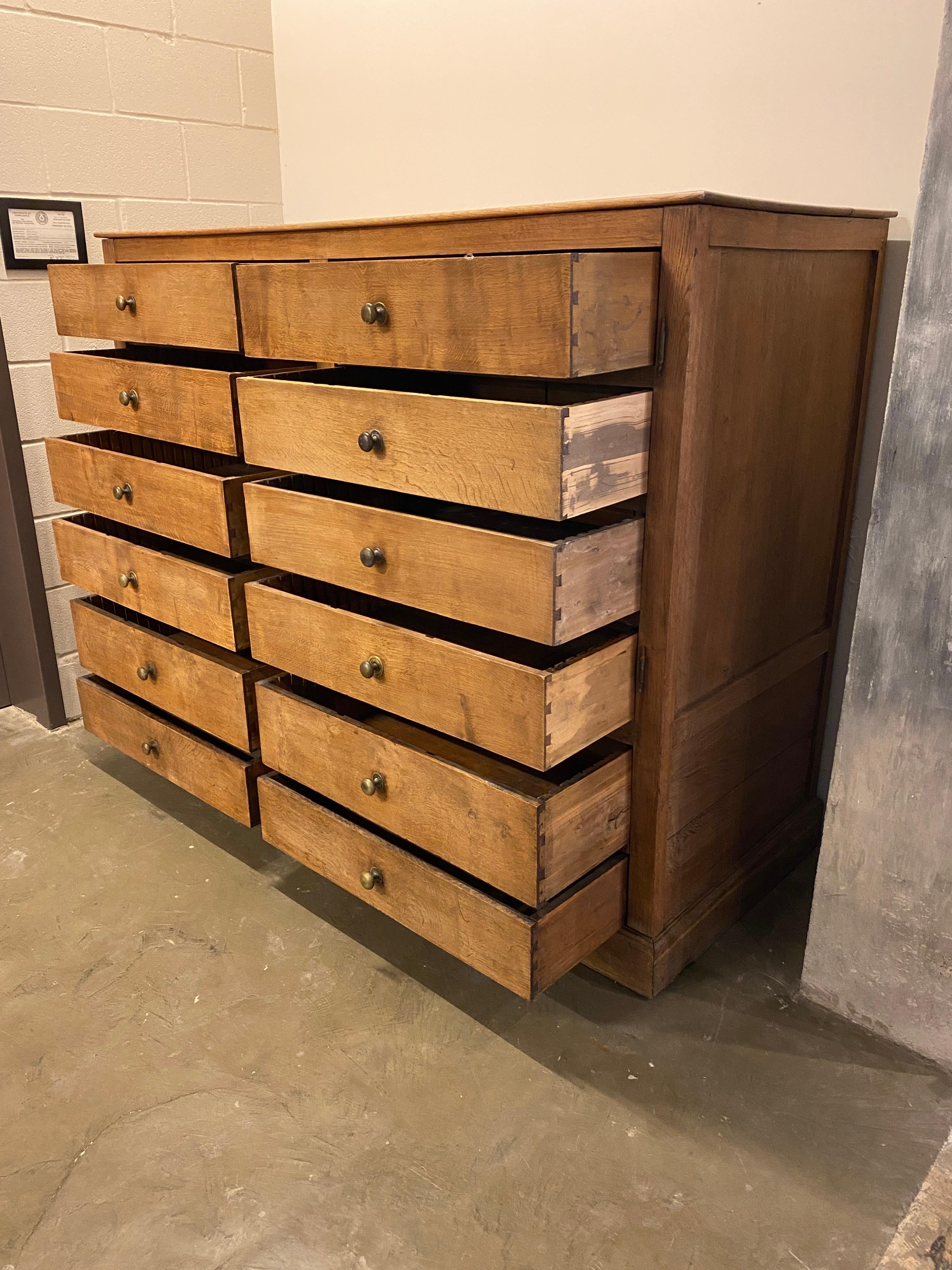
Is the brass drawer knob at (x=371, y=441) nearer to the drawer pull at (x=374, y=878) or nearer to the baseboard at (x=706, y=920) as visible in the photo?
the drawer pull at (x=374, y=878)

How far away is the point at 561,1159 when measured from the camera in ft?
3.61

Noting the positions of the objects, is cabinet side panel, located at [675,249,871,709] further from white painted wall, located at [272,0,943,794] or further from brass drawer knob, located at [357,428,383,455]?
brass drawer knob, located at [357,428,383,455]

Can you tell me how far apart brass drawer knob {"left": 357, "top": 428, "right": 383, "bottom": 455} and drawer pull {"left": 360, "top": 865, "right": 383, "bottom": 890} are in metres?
0.59

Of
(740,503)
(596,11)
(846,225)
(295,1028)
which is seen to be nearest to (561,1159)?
(295,1028)

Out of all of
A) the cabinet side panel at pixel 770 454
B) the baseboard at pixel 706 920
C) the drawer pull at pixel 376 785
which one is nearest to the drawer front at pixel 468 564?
the cabinet side panel at pixel 770 454

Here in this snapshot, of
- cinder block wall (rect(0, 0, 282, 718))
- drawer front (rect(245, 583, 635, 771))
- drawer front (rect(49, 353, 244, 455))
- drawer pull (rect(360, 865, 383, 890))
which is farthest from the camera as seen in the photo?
cinder block wall (rect(0, 0, 282, 718))

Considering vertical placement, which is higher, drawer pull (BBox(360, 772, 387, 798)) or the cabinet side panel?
the cabinet side panel

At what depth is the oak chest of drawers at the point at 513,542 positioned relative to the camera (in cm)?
106

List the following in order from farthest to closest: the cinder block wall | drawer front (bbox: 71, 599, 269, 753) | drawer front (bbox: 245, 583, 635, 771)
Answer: the cinder block wall, drawer front (bbox: 71, 599, 269, 753), drawer front (bbox: 245, 583, 635, 771)

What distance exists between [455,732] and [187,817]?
0.89 metres

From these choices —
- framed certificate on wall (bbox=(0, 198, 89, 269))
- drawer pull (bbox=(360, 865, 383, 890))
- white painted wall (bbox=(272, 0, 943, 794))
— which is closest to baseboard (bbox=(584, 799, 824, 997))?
white painted wall (bbox=(272, 0, 943, 794))

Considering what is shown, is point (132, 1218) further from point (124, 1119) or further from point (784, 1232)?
point (784, 1232)

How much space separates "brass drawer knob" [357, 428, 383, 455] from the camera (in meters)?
1.17

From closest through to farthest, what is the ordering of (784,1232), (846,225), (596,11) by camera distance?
1. (784,1232)
2. (846,225)
3. (596,11)
